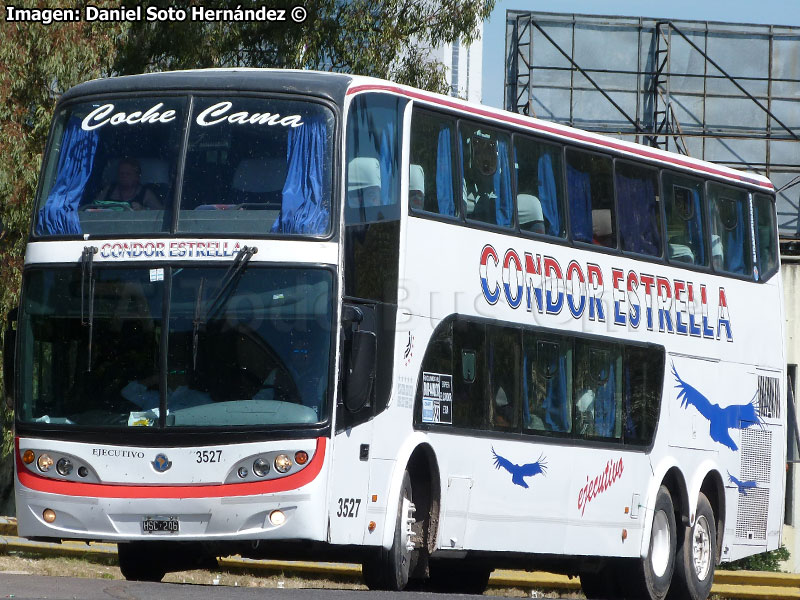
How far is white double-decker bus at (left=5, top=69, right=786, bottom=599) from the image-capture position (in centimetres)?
1208

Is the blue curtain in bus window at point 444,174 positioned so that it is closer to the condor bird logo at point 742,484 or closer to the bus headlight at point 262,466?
the bus headlight at point 262,466

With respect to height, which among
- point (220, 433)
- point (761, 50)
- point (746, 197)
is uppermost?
point (761, 50)

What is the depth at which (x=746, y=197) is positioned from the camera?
18438 mm

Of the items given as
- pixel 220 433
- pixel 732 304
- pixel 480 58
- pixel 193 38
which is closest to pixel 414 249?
pixel 220 433

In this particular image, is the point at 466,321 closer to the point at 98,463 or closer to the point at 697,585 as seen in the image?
the point at 98,463

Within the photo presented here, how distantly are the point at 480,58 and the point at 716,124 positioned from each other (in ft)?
34.6

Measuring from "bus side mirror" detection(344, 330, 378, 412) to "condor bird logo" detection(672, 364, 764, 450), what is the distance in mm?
5592

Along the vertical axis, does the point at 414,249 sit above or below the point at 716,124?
below

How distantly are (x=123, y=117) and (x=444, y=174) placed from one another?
2.62 m

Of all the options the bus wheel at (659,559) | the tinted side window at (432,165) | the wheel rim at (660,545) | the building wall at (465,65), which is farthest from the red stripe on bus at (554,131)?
the building wall at (465,65)

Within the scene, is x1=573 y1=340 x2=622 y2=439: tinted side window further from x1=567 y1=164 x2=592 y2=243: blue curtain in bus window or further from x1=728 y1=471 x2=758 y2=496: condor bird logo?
x1=728 y1=471 x2=758 y2=496: condor bird logo

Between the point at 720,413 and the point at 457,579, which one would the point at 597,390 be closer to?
the point at 720,413

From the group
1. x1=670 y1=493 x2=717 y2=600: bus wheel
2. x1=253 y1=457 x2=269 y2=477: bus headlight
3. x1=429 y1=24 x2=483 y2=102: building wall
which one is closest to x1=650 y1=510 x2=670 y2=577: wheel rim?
x1=670 y1=493 x2=717 y2=600: bus wheel
